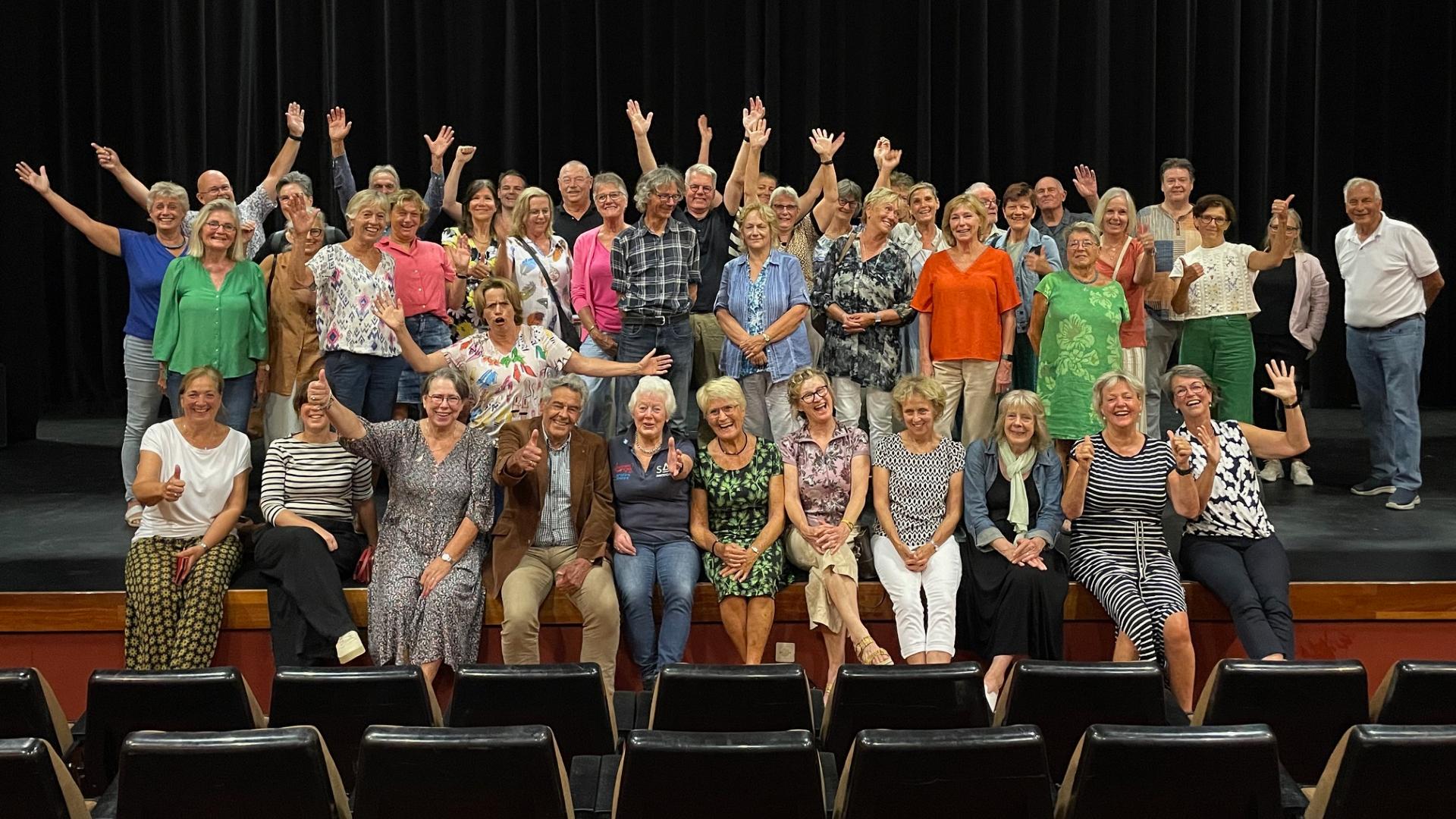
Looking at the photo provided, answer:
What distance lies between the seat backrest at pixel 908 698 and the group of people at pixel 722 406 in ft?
4.32

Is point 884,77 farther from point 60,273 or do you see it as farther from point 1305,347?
point 60,273

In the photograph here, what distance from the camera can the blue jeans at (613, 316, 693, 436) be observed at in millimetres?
5039

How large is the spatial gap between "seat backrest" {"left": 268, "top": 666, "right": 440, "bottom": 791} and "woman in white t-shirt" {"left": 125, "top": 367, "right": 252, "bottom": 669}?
1.46 metres

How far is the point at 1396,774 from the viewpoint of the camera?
237cm

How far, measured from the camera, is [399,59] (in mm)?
8055

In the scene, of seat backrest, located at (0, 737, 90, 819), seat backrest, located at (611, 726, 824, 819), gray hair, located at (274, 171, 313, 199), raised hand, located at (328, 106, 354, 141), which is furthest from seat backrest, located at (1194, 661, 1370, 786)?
raised hand, located at (328, 106, 354, 141)

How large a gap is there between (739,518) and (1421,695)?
2.17 m

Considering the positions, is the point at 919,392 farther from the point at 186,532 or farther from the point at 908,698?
the point at 186,532

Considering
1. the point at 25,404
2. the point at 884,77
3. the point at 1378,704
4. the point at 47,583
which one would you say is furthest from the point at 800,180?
the point at 1378,704

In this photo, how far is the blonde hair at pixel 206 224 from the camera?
4.77 meters

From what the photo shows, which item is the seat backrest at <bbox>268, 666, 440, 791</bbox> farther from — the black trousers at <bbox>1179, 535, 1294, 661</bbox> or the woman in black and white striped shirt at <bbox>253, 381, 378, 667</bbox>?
the black trousers at <bbox>1179, 535, 1294, 661</bbox>

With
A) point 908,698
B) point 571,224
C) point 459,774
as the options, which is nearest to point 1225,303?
point 571,224

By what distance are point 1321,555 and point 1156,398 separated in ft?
3.50

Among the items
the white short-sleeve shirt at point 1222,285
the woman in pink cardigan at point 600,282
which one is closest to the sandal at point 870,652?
the woman in pink cardigan at point 600,282
